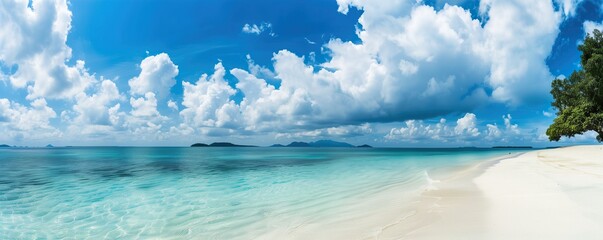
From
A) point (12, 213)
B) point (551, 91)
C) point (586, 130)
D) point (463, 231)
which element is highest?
point (551, 91)

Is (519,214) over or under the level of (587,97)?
under

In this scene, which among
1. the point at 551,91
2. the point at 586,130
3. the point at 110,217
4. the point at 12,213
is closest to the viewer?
the point at 110,217

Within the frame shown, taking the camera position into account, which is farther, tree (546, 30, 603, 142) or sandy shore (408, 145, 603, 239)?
tree (546, 30, 603, 142)

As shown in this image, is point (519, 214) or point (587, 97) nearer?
point (519, 214)

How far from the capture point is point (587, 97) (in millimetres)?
40656

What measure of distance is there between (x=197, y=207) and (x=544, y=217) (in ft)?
32.9

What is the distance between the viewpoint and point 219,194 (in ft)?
45.8

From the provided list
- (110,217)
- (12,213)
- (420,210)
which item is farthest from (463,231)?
(12,213)

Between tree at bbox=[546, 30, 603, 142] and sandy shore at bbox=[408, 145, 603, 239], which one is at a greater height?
tree at bbox=[546, 30, 603, 142]

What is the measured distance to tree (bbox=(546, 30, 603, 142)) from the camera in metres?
35.8

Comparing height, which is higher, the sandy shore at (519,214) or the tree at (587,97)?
the tree at (587,97)

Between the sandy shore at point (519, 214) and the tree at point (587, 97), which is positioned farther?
the tree at point (587, 97)

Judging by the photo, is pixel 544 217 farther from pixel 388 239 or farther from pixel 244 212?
pixel 244 212

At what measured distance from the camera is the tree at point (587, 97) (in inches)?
1410
